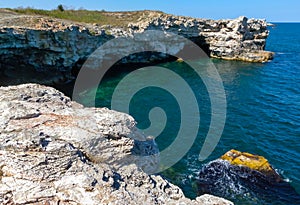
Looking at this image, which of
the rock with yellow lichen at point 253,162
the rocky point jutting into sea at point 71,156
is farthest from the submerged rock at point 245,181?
the rocky point jutting into sea at point 71,156

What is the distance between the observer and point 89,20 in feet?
222

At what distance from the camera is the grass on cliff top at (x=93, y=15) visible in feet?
211

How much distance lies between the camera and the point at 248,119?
3628 cm

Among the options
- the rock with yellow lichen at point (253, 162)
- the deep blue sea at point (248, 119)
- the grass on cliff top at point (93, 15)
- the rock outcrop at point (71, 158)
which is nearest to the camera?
the rock outcrop at point (71, 158)

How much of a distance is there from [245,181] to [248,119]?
1527cm

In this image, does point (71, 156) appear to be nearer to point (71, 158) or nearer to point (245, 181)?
point (71, 158)

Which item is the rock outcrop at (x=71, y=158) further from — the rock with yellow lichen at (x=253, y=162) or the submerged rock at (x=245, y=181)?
the rock with yellow lichen at (x=253, y=162)

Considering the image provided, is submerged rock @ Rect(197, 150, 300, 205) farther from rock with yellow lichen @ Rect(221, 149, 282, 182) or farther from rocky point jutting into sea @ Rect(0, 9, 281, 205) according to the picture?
rocky point jutting into sea @ Rect(0, 9, 281, 205)

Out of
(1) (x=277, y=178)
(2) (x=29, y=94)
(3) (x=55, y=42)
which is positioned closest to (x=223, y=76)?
(3) (x=55, y=42)

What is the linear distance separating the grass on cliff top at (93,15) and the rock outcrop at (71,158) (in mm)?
53461

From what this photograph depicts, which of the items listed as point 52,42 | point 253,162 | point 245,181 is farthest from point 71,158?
point 52,42

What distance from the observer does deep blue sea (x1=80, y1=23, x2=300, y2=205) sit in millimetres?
23531

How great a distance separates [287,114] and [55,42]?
34.6 meters

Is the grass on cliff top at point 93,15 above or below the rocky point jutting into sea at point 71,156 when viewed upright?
above
